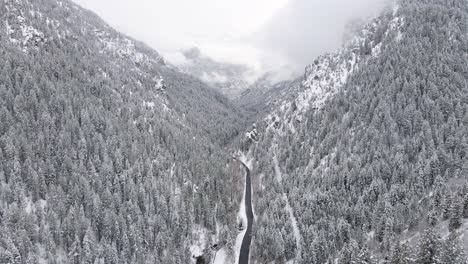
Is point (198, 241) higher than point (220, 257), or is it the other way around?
point (198, 241)

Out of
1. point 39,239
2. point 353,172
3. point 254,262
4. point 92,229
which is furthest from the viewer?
point 353,172

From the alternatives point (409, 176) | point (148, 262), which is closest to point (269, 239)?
point (148, 262)

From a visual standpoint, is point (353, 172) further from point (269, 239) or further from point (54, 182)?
point (54, 182)

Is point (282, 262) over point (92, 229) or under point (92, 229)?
under

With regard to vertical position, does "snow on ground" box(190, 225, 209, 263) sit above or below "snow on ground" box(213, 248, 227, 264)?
above

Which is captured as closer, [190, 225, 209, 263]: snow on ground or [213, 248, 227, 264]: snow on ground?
[213, 248, 227, 264]: snow on ground

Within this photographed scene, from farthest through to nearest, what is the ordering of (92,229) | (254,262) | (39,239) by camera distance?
1. (254,262)
2. (92,229)
3. (39,239)

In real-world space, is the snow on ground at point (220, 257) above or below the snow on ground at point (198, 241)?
below

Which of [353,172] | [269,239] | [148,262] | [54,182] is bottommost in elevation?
[148,262]

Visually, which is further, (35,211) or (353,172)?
(353,172)

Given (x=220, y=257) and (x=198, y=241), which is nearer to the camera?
(x=220, y=257)

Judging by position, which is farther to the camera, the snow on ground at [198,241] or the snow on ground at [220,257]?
the snow on ground at [198,241]
